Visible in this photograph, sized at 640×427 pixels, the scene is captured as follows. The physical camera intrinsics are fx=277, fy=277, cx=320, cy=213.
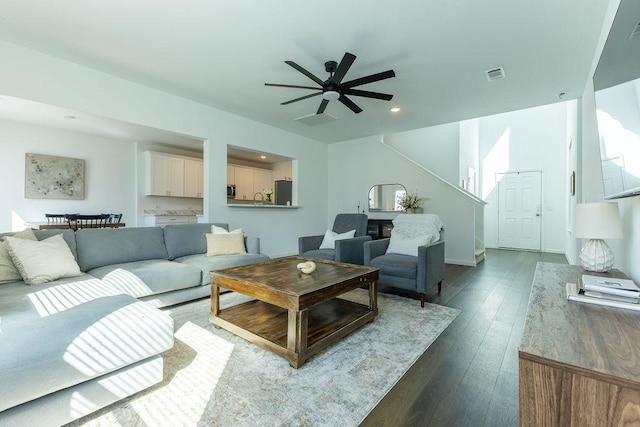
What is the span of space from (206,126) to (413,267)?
362 cm

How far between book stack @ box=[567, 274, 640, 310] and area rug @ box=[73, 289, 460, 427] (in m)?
1.07

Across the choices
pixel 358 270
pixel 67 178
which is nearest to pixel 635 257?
pixel 358 270

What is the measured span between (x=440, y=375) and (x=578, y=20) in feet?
10.1

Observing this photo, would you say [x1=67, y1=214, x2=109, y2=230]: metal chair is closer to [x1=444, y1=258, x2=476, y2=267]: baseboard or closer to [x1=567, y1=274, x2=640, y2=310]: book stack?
[x1=567, y1=274, x2=640, y2=310]: book stack

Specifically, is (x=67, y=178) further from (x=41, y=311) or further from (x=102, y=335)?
(x=102, y=335)

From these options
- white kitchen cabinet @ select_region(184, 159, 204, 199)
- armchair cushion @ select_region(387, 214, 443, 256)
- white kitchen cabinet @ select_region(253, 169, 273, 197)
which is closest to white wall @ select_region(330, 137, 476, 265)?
armchair cushion @ select_region(387, 214, 443, 256)

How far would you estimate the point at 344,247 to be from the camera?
3.60m

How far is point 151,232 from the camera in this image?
3.36 metres

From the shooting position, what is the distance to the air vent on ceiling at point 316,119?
14.7 feet

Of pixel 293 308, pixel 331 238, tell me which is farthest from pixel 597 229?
pixel 331 238

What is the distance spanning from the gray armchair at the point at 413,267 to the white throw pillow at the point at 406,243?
92mm

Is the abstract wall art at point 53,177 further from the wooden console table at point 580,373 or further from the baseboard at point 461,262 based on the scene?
the baseboard at point 461,262

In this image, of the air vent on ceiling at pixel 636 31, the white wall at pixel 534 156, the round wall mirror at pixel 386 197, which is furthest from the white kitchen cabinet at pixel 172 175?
the white wall at pixel 534 156

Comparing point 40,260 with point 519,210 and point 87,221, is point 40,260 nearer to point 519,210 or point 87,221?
point 87,221
